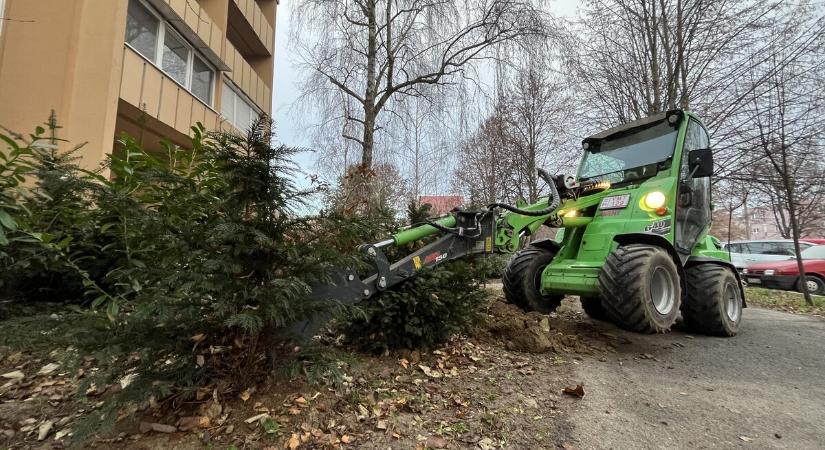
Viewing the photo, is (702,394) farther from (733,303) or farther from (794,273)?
(794,273)

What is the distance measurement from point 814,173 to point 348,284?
1197 cm

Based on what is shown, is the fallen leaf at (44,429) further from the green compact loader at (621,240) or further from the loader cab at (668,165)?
the loader cab at (668,165)

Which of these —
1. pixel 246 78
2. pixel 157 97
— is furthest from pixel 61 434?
pixel 246 78

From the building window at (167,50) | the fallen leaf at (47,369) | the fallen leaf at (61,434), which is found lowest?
the fallen leaf at (61,434)

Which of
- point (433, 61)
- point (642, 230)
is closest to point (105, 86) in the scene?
point (433, 61)

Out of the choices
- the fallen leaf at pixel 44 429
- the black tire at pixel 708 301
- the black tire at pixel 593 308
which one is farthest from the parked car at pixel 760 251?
the fallen leaf at pixel 44 429

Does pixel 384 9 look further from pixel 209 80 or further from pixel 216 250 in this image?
pixel 216 250

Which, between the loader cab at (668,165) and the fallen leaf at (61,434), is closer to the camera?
the fallen leaf at (61,434)

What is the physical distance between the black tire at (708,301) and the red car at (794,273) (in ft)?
31.7

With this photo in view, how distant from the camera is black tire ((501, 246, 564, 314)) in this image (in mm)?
4496

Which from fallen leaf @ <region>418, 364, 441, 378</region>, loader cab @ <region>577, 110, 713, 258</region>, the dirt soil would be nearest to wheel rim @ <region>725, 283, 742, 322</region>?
loader cab @ <region>577, 110, 713, 258</region>

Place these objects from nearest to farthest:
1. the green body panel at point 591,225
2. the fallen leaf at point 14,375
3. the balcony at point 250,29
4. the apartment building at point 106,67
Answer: the fallen leaf at point 14,375
the green body panel at point 591,225
the apartment building at point 106,67
the balcony at point 250,29

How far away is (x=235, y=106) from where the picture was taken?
1141 cm

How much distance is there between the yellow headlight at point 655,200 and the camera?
3.94m
